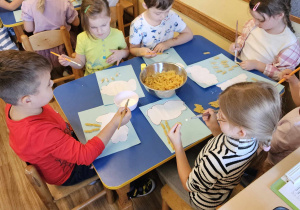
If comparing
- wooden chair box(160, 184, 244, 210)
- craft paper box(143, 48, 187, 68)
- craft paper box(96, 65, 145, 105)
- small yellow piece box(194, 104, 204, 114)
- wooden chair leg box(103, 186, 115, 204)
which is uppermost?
craft paper box(143, 48, 187, 68)

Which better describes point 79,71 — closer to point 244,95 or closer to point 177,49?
point 177,49

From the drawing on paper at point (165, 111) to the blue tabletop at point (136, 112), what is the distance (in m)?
0.04

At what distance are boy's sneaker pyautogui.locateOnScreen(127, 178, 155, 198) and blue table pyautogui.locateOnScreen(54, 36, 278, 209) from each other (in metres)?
0.47

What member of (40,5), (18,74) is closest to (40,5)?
(40,5)

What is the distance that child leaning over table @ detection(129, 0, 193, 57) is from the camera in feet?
5.14

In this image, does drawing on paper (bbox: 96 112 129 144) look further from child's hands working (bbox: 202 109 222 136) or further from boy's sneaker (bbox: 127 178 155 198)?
boy's sneaker (bbox: 127 178 155 198)

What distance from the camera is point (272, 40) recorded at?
149 centimetres

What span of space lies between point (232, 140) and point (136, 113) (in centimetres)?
52

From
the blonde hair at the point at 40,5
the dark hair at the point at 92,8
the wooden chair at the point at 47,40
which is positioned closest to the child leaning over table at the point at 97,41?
the dark hair at the point at 92,8

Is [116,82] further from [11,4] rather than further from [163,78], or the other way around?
[11,4]

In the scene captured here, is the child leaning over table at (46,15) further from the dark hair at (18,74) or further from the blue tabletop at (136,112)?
the dark hair at (18,74)

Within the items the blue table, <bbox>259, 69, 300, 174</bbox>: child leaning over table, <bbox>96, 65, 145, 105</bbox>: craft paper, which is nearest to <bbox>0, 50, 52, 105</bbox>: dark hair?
the blue table

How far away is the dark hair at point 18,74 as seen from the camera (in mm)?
887

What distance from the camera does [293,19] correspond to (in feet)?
5.13
